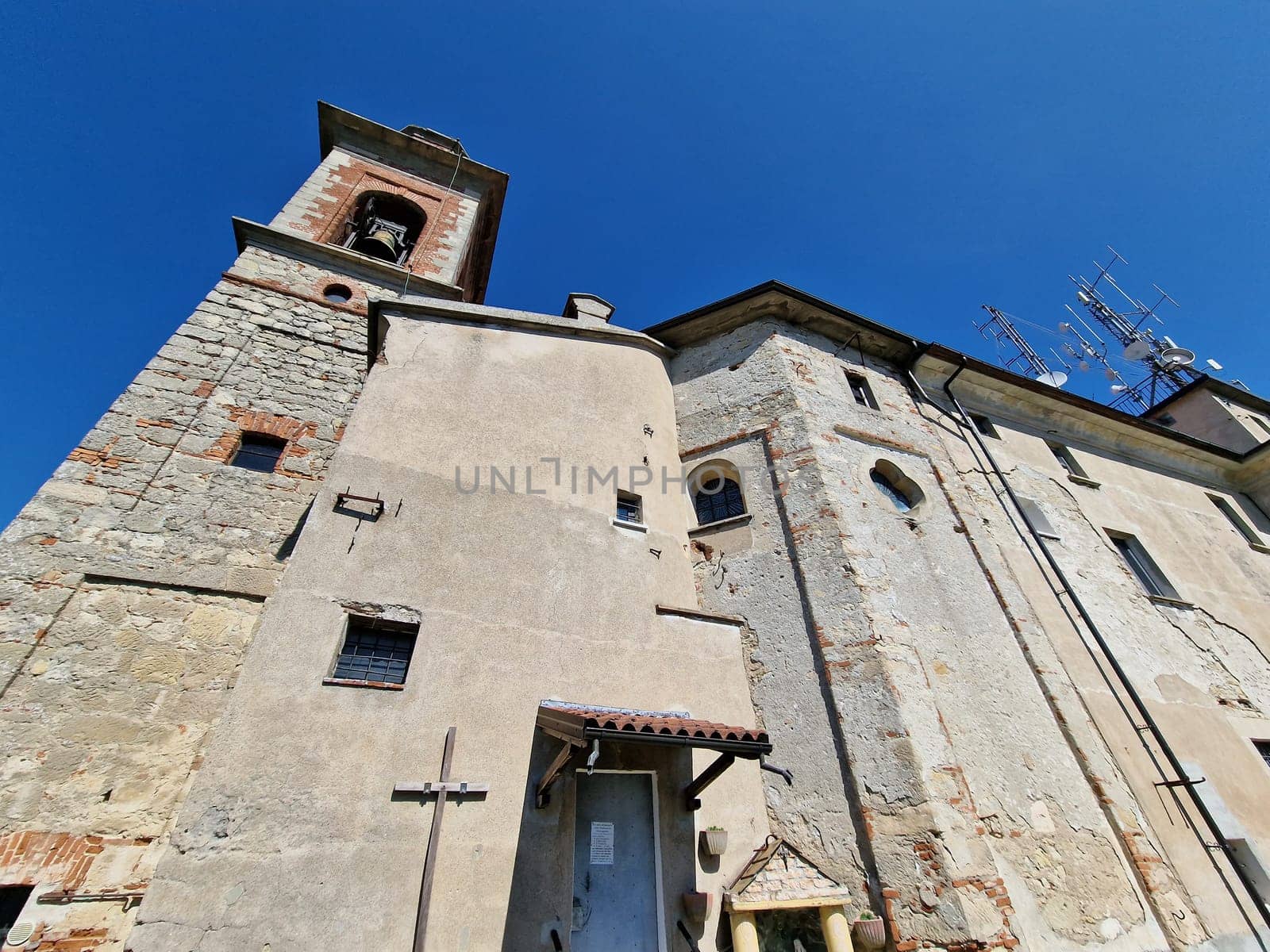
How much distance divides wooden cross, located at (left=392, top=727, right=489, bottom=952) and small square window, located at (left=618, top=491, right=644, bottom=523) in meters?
3.34

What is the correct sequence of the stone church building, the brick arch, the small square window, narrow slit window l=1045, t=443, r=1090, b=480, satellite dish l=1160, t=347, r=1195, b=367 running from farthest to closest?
satellite dish l=1160, t=347, r=1195, b=367
narrow slit window l=1045, t=443, r=1090, b=480
the small square window
the brick arch
the stone church building

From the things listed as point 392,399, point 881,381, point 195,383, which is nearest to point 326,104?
point 195,383

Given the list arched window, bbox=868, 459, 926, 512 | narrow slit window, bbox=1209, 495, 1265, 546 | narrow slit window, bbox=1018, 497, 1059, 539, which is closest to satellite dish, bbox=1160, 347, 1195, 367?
narrow slit window, bbox=1209, 495, 1265, 546

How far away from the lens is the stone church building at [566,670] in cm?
414

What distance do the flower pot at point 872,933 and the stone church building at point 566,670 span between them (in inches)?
3.3

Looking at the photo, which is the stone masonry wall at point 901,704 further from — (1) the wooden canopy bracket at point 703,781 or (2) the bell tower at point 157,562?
(2) the bell tower at point 157,562

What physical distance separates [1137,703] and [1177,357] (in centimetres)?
1986

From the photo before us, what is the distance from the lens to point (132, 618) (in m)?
4.84

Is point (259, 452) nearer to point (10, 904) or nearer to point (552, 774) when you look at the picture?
point (10, 904)

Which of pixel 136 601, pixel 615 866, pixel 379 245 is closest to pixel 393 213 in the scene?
pixel 379 245

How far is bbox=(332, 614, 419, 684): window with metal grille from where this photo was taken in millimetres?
4863

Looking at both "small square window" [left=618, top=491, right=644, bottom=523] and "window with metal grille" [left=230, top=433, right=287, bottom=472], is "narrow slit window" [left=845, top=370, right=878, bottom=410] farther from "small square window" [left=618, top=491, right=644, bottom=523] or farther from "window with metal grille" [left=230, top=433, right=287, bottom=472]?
"window with metal grille" [left=230, top=433, right=287, bottom=472]

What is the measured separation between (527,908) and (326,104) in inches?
608

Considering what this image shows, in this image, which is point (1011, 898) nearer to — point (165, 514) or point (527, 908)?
point (527, 908)
